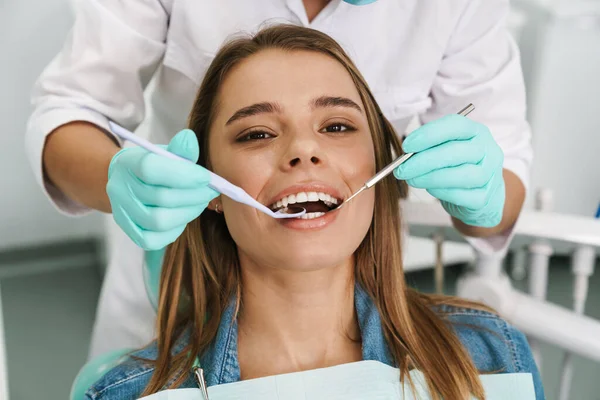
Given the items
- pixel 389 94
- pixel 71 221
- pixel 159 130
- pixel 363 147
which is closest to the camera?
pixel 363 147

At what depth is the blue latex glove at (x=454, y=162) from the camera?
1.09 m

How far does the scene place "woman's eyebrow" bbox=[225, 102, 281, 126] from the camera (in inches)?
47.0

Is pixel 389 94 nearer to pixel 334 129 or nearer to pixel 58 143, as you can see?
pixel 334 129

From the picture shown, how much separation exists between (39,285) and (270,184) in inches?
93.9

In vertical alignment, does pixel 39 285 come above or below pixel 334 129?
below

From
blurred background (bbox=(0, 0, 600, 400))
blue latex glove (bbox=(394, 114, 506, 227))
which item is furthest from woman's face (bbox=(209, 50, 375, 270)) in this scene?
blurred background (bbox=(0, 0, 600, 400))

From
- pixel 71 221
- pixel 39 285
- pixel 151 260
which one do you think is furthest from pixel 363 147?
pixel 39 285

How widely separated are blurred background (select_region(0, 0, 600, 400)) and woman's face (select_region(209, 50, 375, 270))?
1563mm

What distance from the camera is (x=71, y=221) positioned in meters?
3.09

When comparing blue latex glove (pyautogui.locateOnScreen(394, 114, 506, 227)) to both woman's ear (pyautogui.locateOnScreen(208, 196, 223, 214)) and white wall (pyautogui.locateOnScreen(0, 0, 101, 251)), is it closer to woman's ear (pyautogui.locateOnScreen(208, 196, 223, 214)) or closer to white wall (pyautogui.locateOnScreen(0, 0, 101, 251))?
woman's ear (pyautogui.locateOnScreen(208, 196, 223, 214))

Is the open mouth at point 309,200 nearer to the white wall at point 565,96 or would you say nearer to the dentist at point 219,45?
the dentist at point 219,45

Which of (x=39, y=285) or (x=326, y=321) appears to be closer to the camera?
(x=326, y=321)

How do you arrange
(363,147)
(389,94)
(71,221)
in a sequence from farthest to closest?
(71,221), (389,94), (363,147)

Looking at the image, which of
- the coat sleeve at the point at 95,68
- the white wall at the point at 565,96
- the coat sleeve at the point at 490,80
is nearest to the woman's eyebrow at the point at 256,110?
the coat sleeve at the point at 95,68
